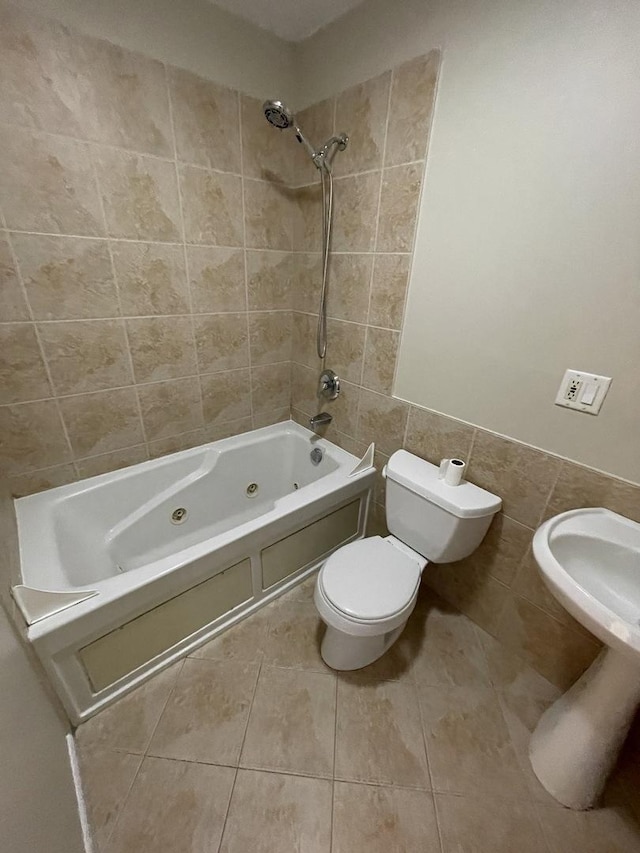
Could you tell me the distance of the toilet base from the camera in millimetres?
1183

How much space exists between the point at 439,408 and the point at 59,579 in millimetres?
1412

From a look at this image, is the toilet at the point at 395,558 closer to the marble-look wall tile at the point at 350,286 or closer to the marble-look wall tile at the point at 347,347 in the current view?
the marble-look wall tile at the point at 347,347

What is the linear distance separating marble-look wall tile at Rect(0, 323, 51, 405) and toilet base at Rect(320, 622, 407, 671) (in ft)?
4.60

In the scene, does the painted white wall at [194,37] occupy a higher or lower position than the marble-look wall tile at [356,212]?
higher

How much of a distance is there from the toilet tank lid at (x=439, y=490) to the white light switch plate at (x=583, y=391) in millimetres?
390

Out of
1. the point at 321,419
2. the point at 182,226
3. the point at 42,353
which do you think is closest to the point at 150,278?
the point at 182,226

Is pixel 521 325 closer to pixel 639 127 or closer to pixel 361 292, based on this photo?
pixel 639 127

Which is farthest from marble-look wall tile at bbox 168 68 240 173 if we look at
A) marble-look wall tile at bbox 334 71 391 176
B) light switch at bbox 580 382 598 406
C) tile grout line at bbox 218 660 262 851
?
tile grout line at bbox 218 660 262 851

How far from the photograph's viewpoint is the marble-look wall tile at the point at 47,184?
1050 millimetres

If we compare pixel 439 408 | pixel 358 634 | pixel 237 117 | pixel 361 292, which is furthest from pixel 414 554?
pixel 237 117

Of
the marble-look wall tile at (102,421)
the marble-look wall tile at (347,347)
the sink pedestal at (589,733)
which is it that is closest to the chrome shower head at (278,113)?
the marble-look wall tile at (347,347)

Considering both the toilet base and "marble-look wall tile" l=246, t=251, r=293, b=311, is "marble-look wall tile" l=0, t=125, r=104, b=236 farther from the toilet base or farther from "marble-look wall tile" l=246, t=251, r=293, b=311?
the toilet base

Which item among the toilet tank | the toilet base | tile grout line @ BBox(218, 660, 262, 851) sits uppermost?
the toilet tank

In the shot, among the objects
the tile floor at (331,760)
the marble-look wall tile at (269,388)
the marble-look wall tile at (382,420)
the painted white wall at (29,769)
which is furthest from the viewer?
the marble-look wall tile at (269,388)
